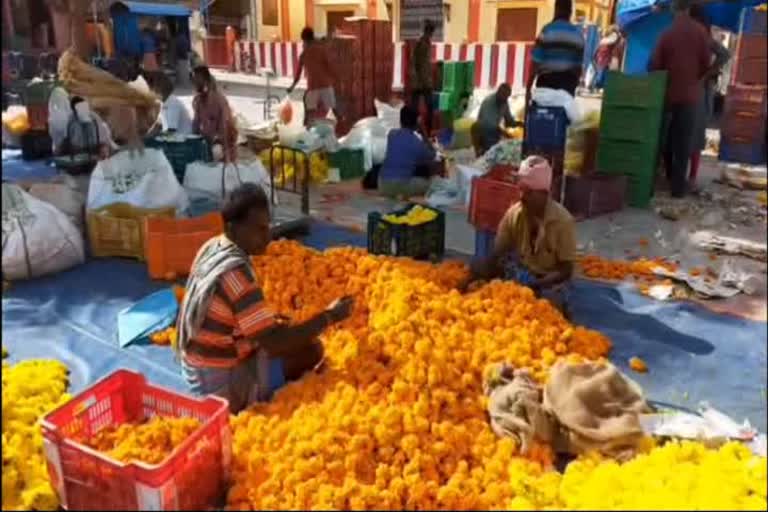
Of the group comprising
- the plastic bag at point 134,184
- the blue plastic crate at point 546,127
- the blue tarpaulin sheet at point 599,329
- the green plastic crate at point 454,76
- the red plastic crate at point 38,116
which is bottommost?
the blue tarpaulin sheet at point 599,329

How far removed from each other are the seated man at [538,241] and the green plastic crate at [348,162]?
4231 mm

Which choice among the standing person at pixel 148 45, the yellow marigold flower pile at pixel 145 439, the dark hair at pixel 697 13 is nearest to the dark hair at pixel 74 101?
the yellow marigold flower pile at pixel 145 439

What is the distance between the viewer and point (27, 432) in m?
2.94

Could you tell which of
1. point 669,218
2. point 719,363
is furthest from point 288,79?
point 719,363

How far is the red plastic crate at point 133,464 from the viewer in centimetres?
226

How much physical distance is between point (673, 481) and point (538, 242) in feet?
7.16

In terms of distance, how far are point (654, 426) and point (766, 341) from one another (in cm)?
77

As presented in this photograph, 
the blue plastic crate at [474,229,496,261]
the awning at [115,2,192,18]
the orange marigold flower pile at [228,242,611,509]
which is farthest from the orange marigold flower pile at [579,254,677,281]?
the awning at [115,2,192,18]

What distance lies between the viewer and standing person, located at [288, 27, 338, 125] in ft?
34.7

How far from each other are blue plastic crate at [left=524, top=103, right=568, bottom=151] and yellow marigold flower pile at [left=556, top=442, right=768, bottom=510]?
178 inches

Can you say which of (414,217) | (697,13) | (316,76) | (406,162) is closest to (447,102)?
(316,76)

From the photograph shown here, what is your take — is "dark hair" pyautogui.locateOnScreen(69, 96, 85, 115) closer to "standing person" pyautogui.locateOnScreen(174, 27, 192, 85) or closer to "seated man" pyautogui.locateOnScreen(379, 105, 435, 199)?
"seated man" pyautogui.locateOnScreen(379, 105, 435, 199)

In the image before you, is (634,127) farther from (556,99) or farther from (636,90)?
(556,99)

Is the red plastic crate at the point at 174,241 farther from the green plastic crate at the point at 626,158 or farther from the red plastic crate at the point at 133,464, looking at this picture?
the green plastic crate at the point at 626,158
